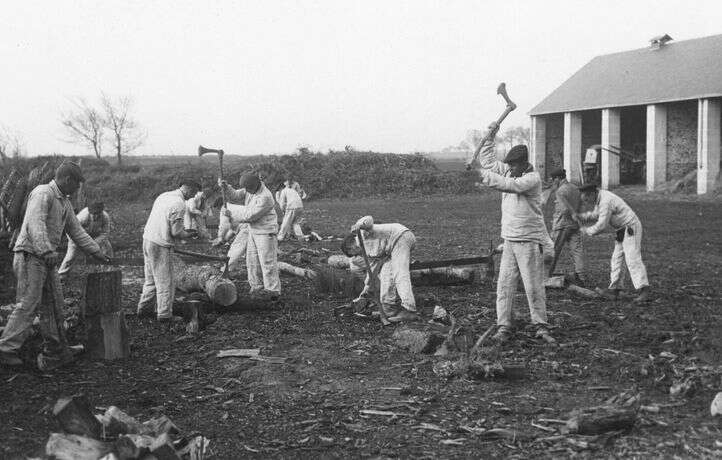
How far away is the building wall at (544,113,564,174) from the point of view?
38.3 meters

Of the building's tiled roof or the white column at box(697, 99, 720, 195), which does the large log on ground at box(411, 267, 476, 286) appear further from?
the building's tiled roof

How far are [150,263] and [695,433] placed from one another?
6492 millimetres

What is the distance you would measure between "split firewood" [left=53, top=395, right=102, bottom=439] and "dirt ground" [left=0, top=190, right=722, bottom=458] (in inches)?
25.6

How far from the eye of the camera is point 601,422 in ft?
16.5

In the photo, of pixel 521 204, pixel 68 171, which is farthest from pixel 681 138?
pixel 68 171

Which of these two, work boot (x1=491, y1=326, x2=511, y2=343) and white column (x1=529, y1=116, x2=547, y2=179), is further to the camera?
white column (x1=529, y1=116, x2=547, y2=179)

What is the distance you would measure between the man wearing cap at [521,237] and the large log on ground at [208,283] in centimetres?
372

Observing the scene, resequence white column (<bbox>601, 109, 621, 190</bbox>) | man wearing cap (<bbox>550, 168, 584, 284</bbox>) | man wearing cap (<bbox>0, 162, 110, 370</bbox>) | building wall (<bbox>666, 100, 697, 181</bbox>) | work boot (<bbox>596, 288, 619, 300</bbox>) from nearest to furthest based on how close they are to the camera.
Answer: man wearing cap (<bbox>0, 162, 110, 370</bbox>), work boot (<bbox>596, 288, 619, 300</bbox>), man wearing cap (<bbox>550, 168, 584, 284</bbox>), building wall (<bbox>666, 100, 697, 181</bbox>), white column (<bbox>601, 109, 621, 190</bbox>)

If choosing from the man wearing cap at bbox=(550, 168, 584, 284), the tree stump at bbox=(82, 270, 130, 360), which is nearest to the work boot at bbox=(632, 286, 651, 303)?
the man wearing cap at bbox=(550, 168, 584, 284)

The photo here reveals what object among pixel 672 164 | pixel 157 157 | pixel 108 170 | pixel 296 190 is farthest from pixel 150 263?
pixel 157 157

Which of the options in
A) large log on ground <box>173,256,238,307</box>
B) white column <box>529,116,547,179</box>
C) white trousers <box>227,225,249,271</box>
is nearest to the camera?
large log on ground <box>173,256,238,307</box>

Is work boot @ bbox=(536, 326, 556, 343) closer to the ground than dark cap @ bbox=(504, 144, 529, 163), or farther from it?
closer to the ground

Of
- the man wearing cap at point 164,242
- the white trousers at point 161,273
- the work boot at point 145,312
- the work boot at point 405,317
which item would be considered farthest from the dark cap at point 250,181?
the work boot at point 405,317

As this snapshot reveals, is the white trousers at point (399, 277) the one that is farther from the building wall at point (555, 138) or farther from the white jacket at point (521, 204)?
the building wall at point (555, 138)
